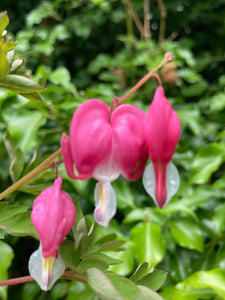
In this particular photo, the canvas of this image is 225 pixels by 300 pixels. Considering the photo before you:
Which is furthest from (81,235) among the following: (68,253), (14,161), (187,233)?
(187,233)

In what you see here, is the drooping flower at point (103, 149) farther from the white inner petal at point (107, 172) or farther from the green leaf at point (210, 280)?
the green leaf at point (210, 280)

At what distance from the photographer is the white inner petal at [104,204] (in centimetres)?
40

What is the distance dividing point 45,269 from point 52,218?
0.05m

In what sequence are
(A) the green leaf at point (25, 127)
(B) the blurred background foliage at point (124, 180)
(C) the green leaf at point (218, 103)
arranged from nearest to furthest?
(B) the blurred background foliage at point (124, 180) → (A) the green leaf at point (25, 127) → (C) the green leaf at point (218, 103)

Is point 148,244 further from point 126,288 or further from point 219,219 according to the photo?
point 126,288

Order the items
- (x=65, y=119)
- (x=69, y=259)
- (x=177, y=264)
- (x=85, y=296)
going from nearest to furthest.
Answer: (x=69, y=259) → (x=85, y=296) → (x=177, y=264) → (x=65, y=119)

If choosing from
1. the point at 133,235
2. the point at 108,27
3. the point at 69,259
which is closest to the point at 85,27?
the point at 108,27

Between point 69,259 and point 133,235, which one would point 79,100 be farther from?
point 69,259

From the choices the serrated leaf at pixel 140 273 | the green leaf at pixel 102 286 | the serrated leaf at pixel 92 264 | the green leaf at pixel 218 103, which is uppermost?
the green leaf at pixel 102 286

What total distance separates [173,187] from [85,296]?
0.56m

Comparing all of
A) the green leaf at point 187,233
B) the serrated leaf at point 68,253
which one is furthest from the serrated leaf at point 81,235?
the green leaf at point 187,233

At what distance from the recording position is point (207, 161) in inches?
38.6

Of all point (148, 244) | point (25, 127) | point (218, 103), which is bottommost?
point (218, 103)

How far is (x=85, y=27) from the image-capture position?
168 centimetres
